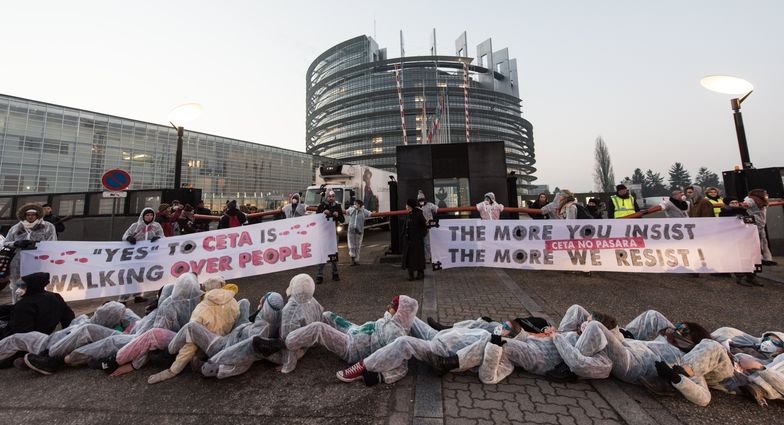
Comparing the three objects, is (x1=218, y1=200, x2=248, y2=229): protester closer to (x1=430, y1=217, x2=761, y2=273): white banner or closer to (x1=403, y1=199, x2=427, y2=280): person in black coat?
(x1=403, y1=199, x2=427, y2=280): person in black coat

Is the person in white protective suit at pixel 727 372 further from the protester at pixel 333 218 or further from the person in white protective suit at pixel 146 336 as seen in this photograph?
the protester at pixel 333 218

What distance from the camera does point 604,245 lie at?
586cm

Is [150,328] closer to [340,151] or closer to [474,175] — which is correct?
[474,175]

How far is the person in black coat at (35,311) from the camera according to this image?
120 inches

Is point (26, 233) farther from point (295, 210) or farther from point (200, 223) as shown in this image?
point (295, 210)

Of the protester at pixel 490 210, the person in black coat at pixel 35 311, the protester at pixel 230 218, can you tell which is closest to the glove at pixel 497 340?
the person in black coat at pixel 35 311

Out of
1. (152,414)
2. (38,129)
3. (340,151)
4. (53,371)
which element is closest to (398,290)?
(152,414)

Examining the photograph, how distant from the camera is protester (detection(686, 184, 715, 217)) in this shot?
6.52 meters

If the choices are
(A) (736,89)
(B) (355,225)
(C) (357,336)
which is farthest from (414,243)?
(A) (736,89)

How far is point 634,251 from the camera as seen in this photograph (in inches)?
224

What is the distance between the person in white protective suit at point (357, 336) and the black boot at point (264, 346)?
0.39 feet

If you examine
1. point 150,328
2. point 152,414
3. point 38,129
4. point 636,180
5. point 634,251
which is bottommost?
point 152,414

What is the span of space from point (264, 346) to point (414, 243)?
4183 millimetres

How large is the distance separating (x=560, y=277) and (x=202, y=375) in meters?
6.48
